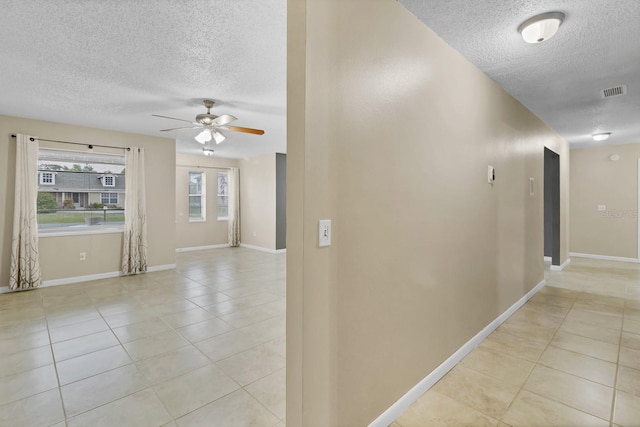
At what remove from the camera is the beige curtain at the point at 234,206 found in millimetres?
8773

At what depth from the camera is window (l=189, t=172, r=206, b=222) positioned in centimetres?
838

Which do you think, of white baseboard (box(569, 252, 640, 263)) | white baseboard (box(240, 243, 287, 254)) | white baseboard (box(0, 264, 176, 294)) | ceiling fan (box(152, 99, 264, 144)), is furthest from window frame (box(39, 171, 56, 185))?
white baseboard (box(569, 252, 640, 263))

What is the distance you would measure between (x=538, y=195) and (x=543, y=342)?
7.07ft

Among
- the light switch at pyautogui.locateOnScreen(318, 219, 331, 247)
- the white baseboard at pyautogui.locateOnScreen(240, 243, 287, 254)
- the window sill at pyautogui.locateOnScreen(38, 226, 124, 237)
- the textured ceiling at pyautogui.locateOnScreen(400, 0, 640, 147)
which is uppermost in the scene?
the textured ceiling at pyautogui.locateOnScreen(400, 0, 640, 147)

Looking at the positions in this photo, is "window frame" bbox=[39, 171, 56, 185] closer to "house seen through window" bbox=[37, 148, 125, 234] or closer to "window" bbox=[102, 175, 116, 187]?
"house seen through window" bbox=[37, 148, 125, 234]

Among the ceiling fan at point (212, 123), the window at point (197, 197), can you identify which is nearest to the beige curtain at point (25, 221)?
the ceiling fan at point (212, 123)

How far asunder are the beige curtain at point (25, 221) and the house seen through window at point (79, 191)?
203 millimetres

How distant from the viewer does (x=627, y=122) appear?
4.46 meters

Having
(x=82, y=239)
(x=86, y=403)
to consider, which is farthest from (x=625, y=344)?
(x=82, y=239)

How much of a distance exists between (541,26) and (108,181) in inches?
245

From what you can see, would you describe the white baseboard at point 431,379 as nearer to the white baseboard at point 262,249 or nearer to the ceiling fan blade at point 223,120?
the ceiling fan blade at point 223,120

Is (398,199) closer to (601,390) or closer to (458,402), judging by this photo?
(458,402)

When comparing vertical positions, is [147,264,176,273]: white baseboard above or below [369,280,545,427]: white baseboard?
above

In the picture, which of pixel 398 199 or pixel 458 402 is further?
pixel 458 402
